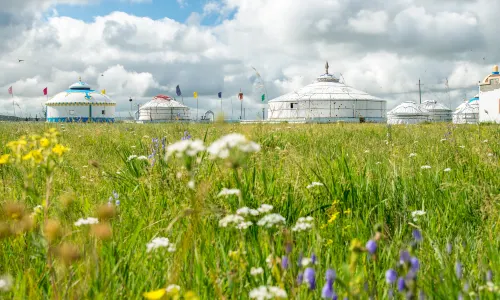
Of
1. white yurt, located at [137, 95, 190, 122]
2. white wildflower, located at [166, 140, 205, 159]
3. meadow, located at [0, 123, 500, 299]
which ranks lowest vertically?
meadow, located at [0, 123, 500, 299]

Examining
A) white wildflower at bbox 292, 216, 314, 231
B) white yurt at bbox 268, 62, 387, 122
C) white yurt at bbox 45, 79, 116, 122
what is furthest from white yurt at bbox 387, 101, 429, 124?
white wildflower at bbox 292, 216, 314, 231

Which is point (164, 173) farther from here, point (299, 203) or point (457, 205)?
point (457, 205)

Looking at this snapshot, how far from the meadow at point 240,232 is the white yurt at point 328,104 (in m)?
57.6

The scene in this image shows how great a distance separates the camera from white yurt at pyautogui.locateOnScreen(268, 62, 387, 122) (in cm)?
6353

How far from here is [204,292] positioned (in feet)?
5.93

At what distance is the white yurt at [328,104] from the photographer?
63.5 m

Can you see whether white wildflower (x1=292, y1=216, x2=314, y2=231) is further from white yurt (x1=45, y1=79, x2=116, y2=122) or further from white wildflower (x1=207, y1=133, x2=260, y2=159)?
white yurt (x1=45, y1=79, x2=116, y2=122)

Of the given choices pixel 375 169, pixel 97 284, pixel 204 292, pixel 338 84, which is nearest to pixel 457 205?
pixel 375 169

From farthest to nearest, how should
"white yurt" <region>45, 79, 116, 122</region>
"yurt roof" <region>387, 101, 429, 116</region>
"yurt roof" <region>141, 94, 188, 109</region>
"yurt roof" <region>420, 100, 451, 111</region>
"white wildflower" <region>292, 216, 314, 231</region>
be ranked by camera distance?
"yurt roof" <region>420, 100, 451, 111</region>, "yurt roof" <region>141, 94, 188, 109</region>, "white yurt" <region>45, 79, 116, 122</region>, "yurt roof" <region>387, 101, 429, 116</region>, "white wildflower" <region>292, 216, 314, 231</region>

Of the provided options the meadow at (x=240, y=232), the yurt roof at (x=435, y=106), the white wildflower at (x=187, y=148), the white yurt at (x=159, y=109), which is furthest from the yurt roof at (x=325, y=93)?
the white wildflower at (x=187, y=148)

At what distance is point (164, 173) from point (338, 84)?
7200 cm

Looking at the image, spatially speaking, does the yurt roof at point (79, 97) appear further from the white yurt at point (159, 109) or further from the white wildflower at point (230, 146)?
the white wildflower at point (230, 146)

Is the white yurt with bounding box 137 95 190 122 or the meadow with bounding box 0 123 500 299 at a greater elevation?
the white yurt with bounding box 137 95 190 122

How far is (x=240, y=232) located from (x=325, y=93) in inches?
2645
